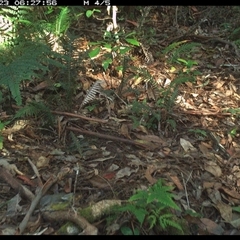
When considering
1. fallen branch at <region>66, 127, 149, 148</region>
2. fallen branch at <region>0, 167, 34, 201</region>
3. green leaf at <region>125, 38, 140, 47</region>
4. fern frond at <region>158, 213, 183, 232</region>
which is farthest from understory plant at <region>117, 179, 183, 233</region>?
green leaf at <region>125, 38, 140, 47</region>

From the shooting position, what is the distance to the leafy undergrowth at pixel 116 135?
2.55m

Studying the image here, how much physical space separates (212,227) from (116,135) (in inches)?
48.9

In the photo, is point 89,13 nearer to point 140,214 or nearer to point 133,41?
point 133,41

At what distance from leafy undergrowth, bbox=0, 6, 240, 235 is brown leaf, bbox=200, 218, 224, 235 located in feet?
0.03

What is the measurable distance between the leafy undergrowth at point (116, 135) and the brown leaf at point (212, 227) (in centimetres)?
1

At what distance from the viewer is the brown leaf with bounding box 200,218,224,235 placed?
8.45 feet

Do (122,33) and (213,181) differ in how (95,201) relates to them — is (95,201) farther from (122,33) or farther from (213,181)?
(122,33)

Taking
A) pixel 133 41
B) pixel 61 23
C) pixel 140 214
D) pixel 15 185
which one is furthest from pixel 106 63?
pixel 140 214

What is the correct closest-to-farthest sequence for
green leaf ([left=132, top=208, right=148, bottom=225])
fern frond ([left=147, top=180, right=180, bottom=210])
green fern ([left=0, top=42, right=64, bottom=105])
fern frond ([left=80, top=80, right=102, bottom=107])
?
green leaf ([left=132, top=208, right=148, bottom=225]) < fern frond ([left=147, top=180, right=180, bottom=210]) < green fern ([left=0, top=42, right=64, bottom=105]) < fern frond ([left=80, top=80, right=102, bottom=107])

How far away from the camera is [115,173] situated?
304 cm

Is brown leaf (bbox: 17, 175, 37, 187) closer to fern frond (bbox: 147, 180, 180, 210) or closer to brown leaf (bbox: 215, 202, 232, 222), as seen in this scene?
fern frond (bbox: 147, 180, 180, 210)

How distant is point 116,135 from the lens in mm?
3486

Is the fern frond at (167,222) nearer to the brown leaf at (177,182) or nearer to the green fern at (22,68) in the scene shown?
the brown leaf at (177,182)

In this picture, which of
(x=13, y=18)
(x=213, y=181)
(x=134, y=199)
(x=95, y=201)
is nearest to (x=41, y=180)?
(x=95, y=201)
